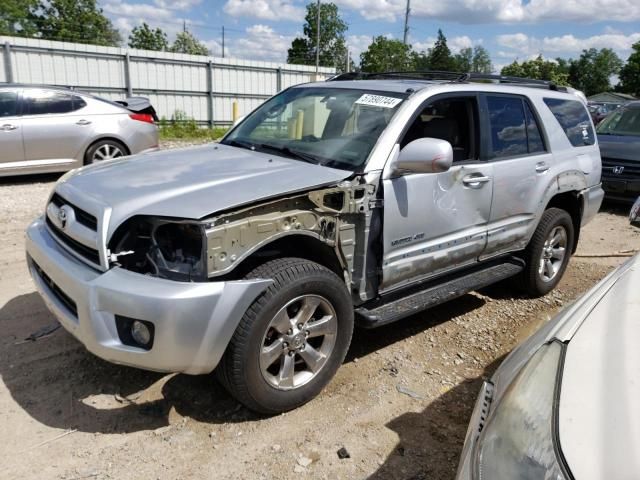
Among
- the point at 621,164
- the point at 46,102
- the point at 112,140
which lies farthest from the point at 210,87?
the point at 621,164

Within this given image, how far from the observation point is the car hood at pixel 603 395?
1.37 meters

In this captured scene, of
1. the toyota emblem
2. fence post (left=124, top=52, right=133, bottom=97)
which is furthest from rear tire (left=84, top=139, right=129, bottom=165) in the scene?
fence post (left=124, top=52, right=133, bottom=97)

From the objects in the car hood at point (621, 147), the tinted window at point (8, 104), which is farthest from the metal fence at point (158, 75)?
the car hood at point (621, 147)

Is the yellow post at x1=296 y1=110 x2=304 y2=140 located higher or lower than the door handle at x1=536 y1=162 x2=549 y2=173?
higher

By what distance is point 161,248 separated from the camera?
279 cm

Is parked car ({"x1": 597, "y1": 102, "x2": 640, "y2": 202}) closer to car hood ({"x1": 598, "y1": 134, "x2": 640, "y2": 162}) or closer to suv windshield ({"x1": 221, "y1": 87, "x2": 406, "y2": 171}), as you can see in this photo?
car hood ({"x1": 598, "y1": 134, "x2": 640, "y2": 162})

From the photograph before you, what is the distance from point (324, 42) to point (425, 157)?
7648 centimetres

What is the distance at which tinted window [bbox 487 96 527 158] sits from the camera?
13.7 ft

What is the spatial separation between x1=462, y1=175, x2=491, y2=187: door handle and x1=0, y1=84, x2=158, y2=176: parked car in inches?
269

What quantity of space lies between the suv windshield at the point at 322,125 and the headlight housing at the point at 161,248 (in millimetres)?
1047

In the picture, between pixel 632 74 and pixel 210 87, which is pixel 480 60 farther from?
pixel 210 87

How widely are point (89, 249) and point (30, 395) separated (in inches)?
39.6

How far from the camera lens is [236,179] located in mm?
3008

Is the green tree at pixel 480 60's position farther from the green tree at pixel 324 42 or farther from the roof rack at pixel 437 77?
the roof rack at pixel 437 77
